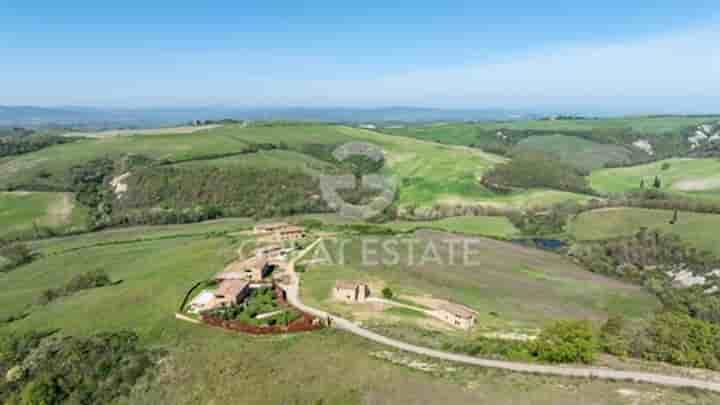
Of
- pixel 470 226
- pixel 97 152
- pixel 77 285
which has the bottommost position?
pixel 470 226

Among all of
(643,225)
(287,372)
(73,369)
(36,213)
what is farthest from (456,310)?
(36,213)

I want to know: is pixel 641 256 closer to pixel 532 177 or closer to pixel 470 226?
pixel 470 226

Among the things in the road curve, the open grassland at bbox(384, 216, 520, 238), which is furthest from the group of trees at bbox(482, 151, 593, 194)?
the road curve

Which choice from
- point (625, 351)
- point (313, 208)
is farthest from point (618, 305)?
point (313, 208)

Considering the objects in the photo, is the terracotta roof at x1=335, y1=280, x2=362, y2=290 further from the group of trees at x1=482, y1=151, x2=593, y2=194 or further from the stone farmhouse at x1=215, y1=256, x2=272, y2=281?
the group of trees at x1=482, y1=151, x2=593, y2=194

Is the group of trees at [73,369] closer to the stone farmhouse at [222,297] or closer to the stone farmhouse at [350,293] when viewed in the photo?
the stone farmhouse at [222,297]
